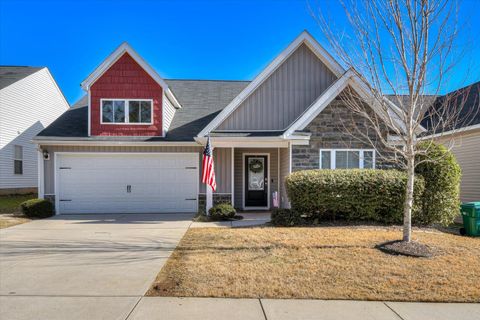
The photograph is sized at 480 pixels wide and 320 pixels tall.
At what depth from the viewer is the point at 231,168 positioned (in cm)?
1355

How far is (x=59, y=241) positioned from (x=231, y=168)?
6.77 meters

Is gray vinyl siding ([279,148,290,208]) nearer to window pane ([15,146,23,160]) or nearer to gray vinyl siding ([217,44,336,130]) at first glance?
gray vinyl siding ([217,44,336,130])

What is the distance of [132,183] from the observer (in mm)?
13781

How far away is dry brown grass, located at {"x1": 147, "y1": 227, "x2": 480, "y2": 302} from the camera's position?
4.90 meters

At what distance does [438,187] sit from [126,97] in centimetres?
1145

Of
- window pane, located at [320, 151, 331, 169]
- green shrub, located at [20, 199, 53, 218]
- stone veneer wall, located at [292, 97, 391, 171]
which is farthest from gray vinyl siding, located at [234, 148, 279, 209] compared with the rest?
green shrub, located at [20, 199, 53, 218]

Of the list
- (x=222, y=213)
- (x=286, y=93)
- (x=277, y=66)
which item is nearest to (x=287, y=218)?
(x=222, y=213)

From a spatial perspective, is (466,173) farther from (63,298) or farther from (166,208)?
(63,298)

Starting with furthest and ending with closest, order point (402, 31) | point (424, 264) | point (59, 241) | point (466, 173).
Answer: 1. point (466, 173)
2. point (59, 241)
3. point (402, 31)
4. point (424, 264)

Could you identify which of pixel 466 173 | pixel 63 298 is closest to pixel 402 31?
pixel 63 298

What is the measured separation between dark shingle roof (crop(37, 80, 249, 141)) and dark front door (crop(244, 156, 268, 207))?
2.66 m

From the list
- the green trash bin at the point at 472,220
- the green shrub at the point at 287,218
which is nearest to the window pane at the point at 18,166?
the green shrub at the point at 287,218

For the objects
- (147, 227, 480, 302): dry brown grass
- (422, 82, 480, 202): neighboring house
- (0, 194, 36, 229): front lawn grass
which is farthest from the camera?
(422, 82, 480, 202): neighboring house

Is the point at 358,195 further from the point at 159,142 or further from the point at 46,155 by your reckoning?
the point at 46,155
